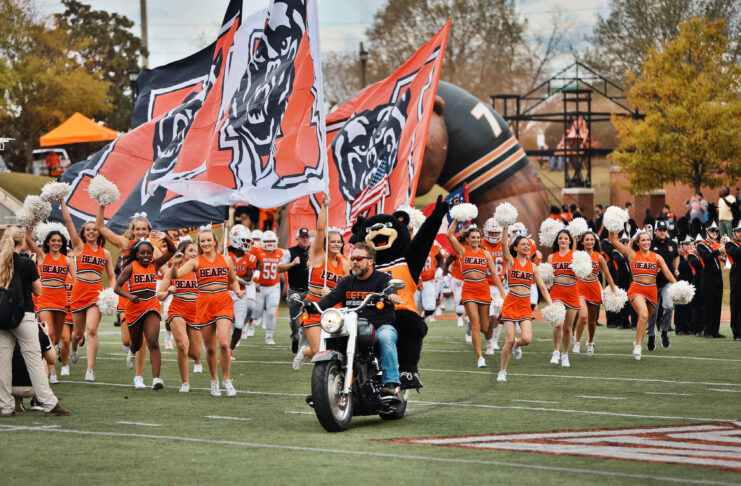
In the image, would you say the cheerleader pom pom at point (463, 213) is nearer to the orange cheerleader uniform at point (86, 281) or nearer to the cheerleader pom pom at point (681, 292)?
the orange cheerleader uniform at point (86, 281)

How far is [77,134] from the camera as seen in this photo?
3756 cm

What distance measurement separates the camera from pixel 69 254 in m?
15.2

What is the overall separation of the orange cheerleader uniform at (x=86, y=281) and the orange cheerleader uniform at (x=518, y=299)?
5.42 meters

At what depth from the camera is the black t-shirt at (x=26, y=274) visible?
429 inches

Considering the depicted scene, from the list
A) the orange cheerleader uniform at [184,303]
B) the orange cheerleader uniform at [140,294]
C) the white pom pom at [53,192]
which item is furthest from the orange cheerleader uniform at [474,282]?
the white pom pom at [53,192]

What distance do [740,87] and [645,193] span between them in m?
6.10

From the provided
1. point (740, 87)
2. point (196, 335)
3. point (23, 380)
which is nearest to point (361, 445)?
point (23, 380)

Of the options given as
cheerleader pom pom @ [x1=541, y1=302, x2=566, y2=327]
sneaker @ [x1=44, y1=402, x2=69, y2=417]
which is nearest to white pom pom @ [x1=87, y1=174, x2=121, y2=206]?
sneaker @ [x1=44, y1=402, x2=69, y2=417]

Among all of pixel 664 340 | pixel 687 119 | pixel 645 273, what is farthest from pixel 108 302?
pixel 687 119

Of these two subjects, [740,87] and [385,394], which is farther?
[740,87]

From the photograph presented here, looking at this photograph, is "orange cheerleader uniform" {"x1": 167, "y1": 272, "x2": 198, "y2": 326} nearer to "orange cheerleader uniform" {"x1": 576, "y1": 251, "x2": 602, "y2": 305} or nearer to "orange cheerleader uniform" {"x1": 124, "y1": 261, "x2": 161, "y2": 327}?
"orange cheerleader uniform" {"x1": 124, "y1": 261, "x2": 161, "y2": 327}

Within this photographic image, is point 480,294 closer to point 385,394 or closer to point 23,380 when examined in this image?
point 385,394

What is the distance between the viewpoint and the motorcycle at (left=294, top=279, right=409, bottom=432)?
960cm

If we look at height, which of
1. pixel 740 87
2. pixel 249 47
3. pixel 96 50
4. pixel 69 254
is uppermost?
pixel 96 50
